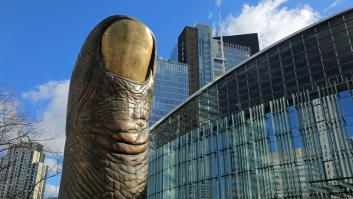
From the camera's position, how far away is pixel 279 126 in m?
27.5

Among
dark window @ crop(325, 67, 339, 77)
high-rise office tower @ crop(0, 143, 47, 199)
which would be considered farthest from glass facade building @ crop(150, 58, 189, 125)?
high-rise office tower @ crop(0, 143, 47, 199)

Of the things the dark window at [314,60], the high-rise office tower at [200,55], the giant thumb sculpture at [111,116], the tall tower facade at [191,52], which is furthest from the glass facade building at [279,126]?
the high-rise office tower at [200,55]

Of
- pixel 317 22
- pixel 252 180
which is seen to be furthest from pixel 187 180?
pixel 317 22

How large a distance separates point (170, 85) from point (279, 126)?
79.4m

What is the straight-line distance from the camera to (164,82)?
106062 millimetres

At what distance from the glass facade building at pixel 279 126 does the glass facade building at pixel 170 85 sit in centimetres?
6447

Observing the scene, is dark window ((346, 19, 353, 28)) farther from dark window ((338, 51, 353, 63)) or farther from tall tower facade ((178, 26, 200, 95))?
tall tower facade ((178, 26, 200, 95))

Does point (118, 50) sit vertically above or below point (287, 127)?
below

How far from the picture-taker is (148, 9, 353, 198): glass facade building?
949 inches

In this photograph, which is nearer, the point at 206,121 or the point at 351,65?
the point at 351,65

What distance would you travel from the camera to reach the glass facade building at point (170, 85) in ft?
335

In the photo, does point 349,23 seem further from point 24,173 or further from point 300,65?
point 24,173

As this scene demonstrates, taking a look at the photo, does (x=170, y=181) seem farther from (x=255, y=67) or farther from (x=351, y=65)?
(x=351, y=65)

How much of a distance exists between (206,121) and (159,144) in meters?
8.81
